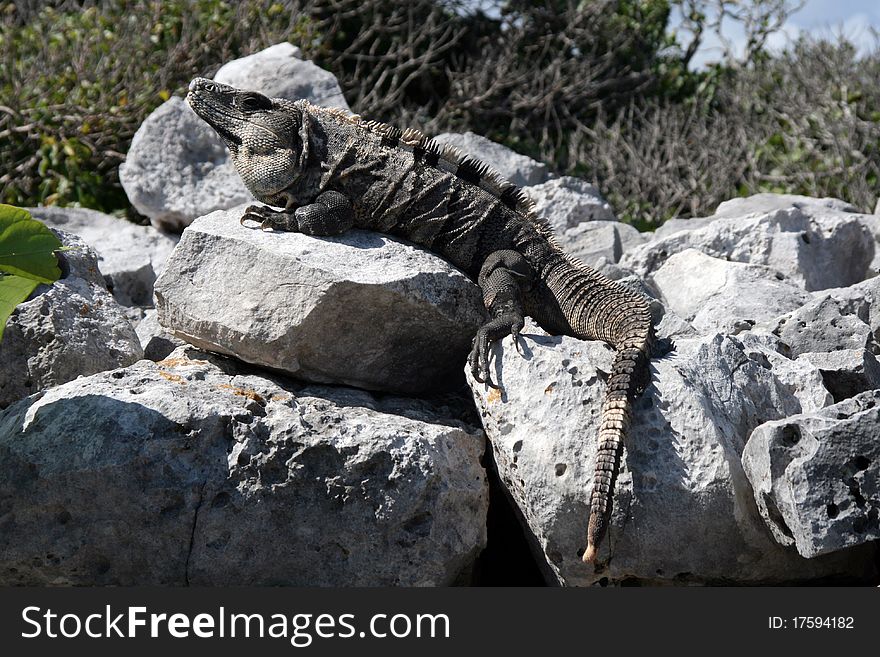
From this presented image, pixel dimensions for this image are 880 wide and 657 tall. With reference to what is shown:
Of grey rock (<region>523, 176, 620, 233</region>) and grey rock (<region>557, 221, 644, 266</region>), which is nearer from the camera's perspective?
grey rock (<region>557, 221, 644, 266</region>)

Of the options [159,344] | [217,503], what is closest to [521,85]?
[159,344]

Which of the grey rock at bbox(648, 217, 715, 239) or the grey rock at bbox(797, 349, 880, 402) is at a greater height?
the grey rock at bbox(648, 217, 715, 239)

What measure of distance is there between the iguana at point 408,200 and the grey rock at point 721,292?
82 centimetres

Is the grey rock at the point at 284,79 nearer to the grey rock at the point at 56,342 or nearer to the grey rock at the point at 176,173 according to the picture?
the grey rock at the point at 176,173

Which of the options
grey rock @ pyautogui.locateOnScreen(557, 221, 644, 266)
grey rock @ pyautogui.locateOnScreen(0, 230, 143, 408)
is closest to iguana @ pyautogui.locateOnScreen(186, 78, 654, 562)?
grey rock @ pyautogui.locateOnScreen(0, 230, 143, 408)

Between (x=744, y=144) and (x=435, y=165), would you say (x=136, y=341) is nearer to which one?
(x=435, y=165)

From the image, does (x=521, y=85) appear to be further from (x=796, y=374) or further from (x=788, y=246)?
(x=796, y=374)

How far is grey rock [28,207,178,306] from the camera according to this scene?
6.28m

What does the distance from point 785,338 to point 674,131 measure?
6.77 meters

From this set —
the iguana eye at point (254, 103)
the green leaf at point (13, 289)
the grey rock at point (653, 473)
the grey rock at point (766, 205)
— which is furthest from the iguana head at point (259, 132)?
the grey rock at point (766, 205)

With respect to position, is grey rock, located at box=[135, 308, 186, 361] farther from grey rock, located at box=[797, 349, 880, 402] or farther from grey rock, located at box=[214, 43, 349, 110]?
grey rock, located at box=[797, 349, 880, 402]

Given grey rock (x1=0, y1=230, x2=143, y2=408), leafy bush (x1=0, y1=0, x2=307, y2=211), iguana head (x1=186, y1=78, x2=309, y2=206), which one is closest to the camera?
grey rock (x1=0, y1=230, x2=143, y2=408)

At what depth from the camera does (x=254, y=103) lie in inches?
193

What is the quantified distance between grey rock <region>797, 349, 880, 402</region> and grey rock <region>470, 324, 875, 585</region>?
329mm
